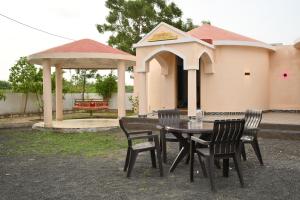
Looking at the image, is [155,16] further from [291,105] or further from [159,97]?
[291,105]

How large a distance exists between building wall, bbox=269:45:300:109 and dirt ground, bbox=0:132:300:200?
8.69 metres

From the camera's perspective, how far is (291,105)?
628 inches

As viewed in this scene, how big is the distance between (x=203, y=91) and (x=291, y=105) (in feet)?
14.7

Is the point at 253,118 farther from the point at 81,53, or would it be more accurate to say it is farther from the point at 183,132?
the point at 81,53

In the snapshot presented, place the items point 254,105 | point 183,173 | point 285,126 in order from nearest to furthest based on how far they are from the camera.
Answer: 1. point 183,173
2. point 285,126
3. point 254,105

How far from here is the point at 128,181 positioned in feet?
19.5

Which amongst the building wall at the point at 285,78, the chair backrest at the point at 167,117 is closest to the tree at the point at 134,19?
the building wall at the point at 285,78

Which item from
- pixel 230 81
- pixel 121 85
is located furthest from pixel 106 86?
pixel 230 81

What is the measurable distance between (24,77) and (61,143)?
9.70 meters

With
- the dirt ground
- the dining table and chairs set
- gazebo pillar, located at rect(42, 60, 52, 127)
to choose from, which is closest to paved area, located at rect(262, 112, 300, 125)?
the dirt ground

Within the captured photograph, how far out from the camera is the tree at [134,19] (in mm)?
26625

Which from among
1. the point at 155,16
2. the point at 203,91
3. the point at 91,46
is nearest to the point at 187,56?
the point at 203,91

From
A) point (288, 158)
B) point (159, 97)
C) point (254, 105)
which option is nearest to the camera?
point (288, 158)

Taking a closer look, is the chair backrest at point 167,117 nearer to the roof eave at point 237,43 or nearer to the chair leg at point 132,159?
the chair leg at point 132,159
